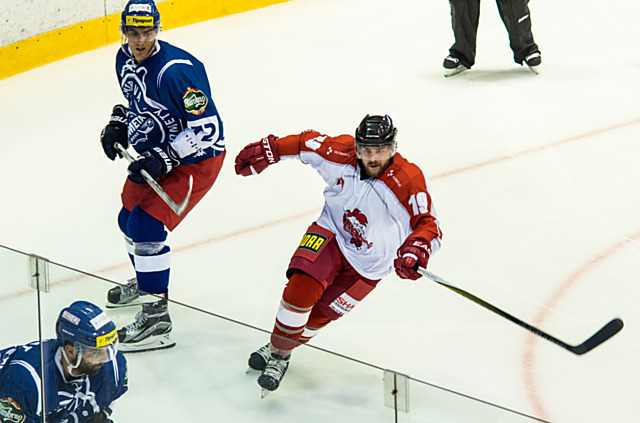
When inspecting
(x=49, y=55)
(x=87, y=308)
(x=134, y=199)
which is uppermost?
(x=87, y=308)

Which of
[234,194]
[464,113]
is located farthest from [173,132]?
[464,113]

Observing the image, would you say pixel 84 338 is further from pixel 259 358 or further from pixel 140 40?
pixel 140 40

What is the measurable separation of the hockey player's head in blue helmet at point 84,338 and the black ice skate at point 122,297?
7 cm

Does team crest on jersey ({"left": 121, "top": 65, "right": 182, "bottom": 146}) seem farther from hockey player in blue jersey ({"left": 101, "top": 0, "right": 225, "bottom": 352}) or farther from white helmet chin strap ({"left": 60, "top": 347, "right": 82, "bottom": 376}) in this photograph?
white helmet chin strap ({"left": 60, "top": 347, "right": 82, "bottom": 376})

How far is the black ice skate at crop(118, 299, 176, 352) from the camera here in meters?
2.53

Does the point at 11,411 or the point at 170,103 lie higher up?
the point at 170,103

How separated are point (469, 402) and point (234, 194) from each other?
2.83 meters

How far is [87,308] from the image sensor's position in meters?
2.55

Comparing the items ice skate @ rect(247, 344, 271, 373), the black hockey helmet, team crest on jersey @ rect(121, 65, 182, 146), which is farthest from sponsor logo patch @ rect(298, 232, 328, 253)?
ice skate @ rect(247, 344, 271, 373)

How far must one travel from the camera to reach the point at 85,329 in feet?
8.25

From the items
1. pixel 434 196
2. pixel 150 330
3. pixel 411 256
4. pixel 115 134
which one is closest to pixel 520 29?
pixel 434 196

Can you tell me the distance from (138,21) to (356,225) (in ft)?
3.26

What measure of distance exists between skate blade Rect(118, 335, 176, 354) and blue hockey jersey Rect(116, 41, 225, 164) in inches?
37.2

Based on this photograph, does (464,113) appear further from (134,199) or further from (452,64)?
(134,199)
